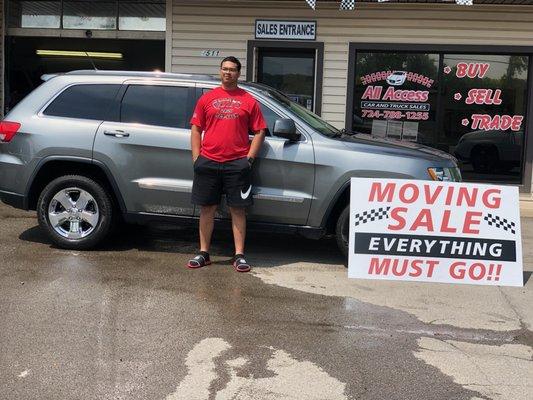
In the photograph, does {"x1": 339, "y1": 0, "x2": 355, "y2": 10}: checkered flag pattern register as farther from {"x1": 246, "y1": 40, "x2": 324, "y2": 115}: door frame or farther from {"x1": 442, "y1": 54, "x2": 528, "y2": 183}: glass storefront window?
{"x1": 442, "y1": 54, "x2": 528, "y2": 183}: glass storefront window

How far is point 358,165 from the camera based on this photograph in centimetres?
582

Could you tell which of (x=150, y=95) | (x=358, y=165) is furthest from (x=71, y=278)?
(x=358, y=165)

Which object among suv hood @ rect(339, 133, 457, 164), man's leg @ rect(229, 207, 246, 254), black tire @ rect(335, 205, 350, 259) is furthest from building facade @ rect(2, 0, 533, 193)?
man's leg @ rect(229, 207, 246, 254)

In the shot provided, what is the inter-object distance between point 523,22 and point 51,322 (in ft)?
27.8

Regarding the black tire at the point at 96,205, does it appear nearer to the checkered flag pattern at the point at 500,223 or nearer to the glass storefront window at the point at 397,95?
the checkered flag pattern at the point at 500,223

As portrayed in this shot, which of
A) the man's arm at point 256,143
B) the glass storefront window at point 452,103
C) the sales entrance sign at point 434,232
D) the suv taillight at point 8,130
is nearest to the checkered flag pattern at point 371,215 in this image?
the sales entrance sign at point 434,232

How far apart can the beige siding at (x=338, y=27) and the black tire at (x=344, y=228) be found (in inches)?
181

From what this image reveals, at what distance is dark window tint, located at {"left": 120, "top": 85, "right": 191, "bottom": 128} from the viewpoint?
20.2 ft

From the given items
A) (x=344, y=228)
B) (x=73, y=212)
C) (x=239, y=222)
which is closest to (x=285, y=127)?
(x=239, y=222)

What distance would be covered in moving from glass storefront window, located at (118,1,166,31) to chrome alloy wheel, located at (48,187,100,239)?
18.7ft

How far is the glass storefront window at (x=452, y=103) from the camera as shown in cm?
1012

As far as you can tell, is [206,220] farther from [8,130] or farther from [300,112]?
[8,130]

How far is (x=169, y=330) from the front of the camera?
174 inches

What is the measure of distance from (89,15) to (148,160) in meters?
6.42
